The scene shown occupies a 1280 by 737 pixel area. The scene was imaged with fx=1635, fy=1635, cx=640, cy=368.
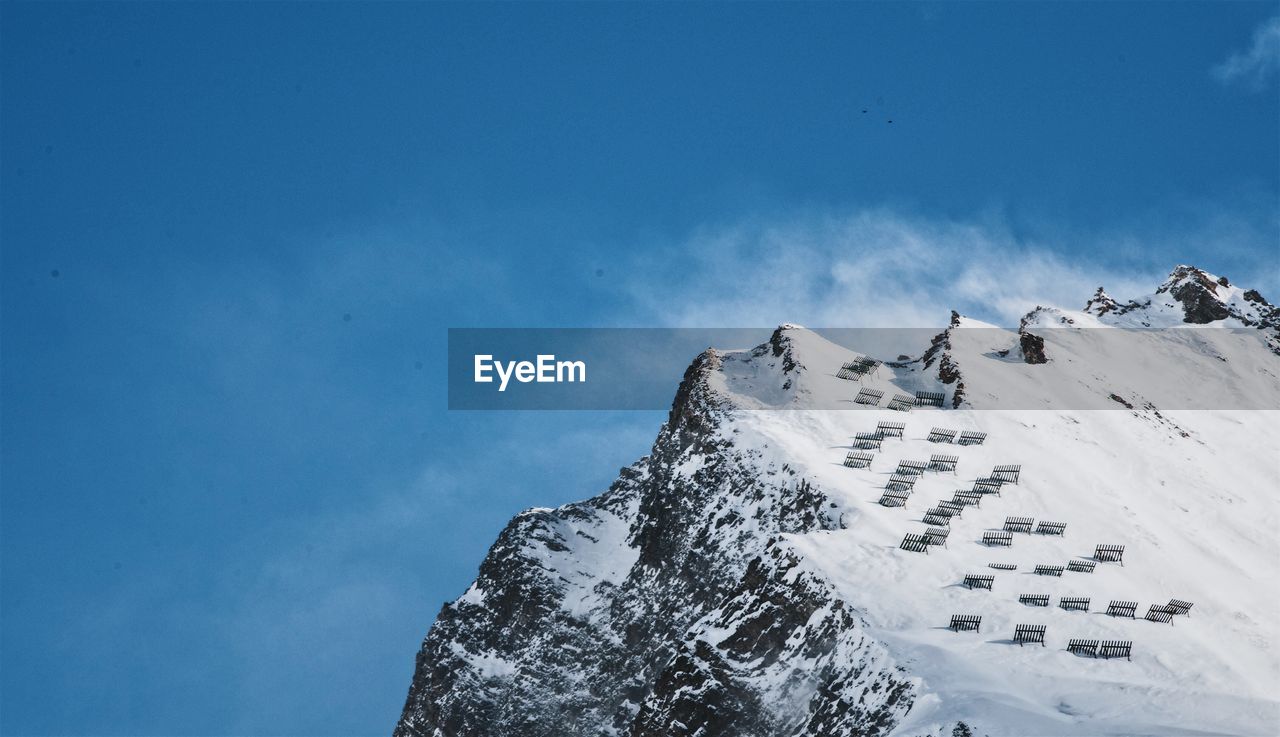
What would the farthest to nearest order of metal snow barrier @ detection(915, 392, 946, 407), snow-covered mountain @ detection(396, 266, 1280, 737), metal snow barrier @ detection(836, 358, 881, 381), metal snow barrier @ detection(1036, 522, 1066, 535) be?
metal snow barrier @ detection(836, 358, 881, 381) → metal snow barrier @ detection(915, 392, 946, 407) → metal snow barrier @ detection(1036, 522, 1066, 535) → snow-covered mountain @ detection(396, 266, 1280, 737)

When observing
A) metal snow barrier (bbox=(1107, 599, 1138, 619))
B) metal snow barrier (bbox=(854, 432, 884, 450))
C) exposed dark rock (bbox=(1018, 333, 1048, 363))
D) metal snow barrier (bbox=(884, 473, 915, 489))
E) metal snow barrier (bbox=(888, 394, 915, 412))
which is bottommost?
metal snow barrier (bbox=(1107, 599, 1138, 619))

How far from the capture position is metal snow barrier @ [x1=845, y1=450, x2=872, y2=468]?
141 meters

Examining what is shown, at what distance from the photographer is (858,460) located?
141750 millimetres

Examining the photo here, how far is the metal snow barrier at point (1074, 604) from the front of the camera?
11012cm

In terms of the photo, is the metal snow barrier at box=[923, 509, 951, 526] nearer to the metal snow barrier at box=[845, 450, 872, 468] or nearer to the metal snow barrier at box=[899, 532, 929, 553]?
the metal snow barrier at box=[899, 532, 929, 553]

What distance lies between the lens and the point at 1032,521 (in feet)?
431

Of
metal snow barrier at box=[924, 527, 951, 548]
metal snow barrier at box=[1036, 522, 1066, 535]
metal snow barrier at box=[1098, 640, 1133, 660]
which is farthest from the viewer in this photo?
metal snow barrier at box=[1036, 522, 1066, 535]

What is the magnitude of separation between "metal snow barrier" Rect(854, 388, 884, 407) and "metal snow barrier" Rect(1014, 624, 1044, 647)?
56.6m

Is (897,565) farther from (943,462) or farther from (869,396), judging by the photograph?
(869,396)

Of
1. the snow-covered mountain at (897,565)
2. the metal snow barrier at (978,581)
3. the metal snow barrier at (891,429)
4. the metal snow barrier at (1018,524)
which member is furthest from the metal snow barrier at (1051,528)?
the metal snow barrier at (891,429)

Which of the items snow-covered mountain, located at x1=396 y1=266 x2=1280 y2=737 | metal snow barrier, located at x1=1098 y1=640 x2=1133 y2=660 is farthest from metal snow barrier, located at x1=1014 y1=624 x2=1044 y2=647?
metal snow barrier, located at x1=1098 y1=640 x2=1133 y2=660

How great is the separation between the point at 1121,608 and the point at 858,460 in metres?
34.5

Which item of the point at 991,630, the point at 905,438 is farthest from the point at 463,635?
the point at 991,630

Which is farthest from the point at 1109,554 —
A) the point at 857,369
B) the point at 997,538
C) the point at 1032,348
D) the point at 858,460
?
the point at 1032,348
